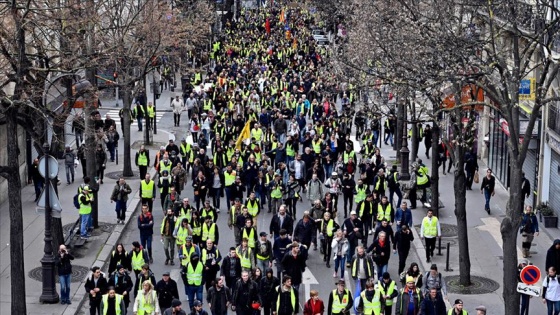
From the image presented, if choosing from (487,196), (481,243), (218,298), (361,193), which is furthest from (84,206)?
(487,196)

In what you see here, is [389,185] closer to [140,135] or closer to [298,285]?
[298,285]

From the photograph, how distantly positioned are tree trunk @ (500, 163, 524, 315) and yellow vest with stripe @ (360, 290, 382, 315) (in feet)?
8.09

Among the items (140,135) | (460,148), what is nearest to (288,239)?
(460,148)

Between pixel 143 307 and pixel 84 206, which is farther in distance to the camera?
pixel 84 206

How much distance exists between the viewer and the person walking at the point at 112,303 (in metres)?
23.8

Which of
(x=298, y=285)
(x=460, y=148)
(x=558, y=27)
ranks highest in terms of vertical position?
(x=558, y=27)

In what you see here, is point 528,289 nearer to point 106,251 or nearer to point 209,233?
point 209,233

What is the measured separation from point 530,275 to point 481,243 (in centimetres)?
1031

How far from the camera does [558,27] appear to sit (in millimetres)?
22109

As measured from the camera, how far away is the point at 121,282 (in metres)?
25.1

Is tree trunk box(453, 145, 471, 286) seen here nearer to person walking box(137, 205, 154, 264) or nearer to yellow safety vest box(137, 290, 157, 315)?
person walking box(137, 205, 154, 264)

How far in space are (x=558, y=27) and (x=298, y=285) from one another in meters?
8.32

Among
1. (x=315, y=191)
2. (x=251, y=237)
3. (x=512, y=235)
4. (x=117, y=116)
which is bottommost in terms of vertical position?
(x=251, y=237)

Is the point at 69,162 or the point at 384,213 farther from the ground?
the point at 69,162
